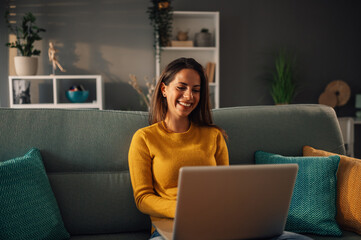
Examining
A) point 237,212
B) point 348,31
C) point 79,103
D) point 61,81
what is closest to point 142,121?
point 237,212

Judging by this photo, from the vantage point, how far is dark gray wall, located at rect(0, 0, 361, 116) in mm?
4227

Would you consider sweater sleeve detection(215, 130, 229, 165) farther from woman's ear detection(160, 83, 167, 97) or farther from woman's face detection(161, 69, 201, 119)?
woman's ear detection(160, 83, 167, 97)

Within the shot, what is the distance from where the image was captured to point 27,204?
1.37 metres

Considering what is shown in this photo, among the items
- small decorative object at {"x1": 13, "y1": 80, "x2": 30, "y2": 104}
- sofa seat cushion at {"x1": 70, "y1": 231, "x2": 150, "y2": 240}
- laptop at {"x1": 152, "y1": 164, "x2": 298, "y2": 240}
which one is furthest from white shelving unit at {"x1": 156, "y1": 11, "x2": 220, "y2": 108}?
laptop at {"x1": 152, "y1": 164, "x2": 298, "y2": 240}

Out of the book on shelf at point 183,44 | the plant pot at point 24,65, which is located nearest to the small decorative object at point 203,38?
the book on shelf at point 183,44

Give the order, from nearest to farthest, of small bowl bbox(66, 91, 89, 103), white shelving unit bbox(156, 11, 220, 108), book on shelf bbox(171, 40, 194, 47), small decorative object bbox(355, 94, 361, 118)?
small bowl bbox(66, 91, 89, 103) < book on shelf bbox(171, 40, 194, 47) < white shelving unit bbox(156, 11, 220, 108) < small decorative object bbox(355, 94, 361, 118)

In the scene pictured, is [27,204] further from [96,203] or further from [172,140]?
[172,140]

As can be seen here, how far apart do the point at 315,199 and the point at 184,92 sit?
0.74m

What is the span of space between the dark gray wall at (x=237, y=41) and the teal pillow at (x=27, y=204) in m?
2.90

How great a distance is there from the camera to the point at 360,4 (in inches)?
181

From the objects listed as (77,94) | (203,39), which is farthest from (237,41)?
(77,94)

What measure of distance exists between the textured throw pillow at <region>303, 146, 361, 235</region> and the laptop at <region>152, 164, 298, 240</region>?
0.61m

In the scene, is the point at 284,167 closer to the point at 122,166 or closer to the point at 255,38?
the point at 122,166

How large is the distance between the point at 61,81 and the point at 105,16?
0.93 metres
